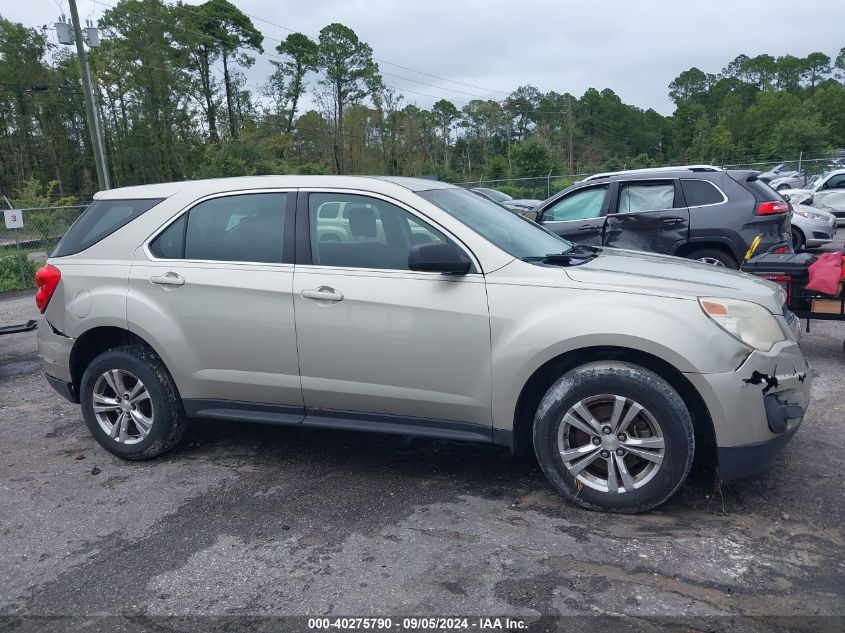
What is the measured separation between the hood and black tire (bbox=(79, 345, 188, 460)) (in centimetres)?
269

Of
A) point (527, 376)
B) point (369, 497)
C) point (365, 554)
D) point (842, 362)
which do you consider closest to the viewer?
point (365, 554)

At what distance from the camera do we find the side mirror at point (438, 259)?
12.8 ft

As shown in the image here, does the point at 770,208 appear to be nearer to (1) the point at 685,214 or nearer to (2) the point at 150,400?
(1) the point at 685,214

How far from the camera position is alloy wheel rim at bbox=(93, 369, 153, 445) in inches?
190

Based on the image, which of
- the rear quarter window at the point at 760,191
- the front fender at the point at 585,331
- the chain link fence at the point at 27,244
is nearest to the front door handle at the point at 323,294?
the front fender at the point at 585,331

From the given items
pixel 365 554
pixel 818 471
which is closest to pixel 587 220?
pixel 818 471

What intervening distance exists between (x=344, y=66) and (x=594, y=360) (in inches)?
2094

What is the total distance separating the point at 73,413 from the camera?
6.16 meters

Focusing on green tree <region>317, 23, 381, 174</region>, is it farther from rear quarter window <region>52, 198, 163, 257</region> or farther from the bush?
rear quarter window <region>52, 198, 163, 257</region>

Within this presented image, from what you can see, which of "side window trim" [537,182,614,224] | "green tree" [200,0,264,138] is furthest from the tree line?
"side window trim" [537,182,614,224]

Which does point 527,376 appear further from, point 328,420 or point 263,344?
point 263,344

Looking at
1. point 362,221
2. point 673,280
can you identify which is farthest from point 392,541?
point 673,280

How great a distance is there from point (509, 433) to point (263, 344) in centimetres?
157

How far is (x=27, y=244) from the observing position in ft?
54.1
